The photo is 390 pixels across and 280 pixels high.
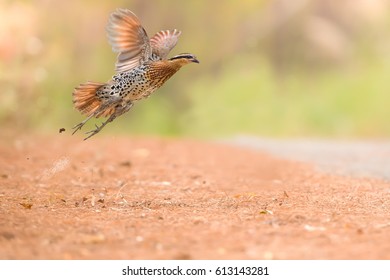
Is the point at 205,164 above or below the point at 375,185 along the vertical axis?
above

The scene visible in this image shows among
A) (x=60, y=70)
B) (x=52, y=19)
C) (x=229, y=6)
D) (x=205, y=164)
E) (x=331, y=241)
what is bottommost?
(x=331, y=241)

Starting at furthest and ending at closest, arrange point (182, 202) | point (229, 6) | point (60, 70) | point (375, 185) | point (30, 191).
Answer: point (229, 6)
point (60, 70)
point (375, 185)
point (30, 191)
point (182, 202)

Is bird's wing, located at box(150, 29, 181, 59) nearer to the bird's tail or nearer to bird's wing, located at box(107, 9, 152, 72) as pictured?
bird's wing, located at box(107, 9, 152, 72)

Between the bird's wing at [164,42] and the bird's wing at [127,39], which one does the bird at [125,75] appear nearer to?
the bird's wing at [127,39]

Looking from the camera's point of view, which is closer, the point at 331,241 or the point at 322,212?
the point at 331,241

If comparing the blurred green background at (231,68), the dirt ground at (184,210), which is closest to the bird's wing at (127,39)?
the dirt ground at (184,210)

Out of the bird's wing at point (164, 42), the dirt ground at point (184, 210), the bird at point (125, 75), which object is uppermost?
the bird's wing at point (164, 42)

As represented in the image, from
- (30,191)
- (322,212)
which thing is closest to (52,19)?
(30,191)
